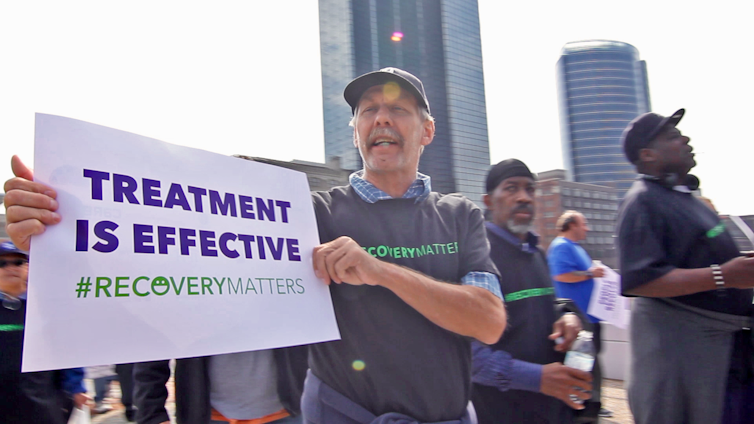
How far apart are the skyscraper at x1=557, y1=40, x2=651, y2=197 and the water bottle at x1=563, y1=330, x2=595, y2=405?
112137mm

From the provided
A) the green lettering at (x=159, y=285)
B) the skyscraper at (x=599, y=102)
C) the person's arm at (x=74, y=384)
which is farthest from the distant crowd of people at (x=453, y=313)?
the skyscraper at (x=599, y=102)

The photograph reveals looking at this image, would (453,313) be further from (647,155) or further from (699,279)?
(647,155)

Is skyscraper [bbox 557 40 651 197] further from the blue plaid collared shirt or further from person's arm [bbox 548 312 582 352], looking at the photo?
the blue plaid collared shirt

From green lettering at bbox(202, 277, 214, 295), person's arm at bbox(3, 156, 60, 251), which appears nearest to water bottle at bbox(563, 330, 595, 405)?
green lettering at bbox(202, 277, 214, 295)

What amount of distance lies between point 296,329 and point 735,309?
1993 millimetres

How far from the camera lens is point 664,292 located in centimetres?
208

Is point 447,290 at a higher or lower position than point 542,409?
higher

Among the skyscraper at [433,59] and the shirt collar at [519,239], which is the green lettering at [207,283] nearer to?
the shirt collar at [519,239]

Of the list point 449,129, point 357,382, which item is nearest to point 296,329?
point 357,382

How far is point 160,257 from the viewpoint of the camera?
45.9 inches

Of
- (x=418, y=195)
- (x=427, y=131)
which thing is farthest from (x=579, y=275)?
(x=418, y=195)

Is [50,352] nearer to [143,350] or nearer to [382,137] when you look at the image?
[143,350]

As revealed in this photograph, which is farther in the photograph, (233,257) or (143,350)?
(233,257)

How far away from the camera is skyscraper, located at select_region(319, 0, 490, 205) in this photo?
258ft
